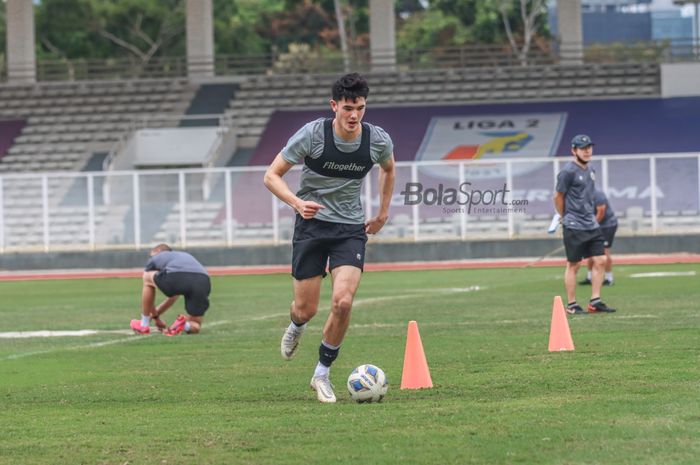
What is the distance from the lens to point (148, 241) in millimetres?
38656

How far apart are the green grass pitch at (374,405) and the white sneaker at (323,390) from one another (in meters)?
0.07

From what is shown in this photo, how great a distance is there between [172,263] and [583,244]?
4.96 metres

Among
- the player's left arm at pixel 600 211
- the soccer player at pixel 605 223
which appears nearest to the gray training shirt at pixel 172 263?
the soccer player at pixel 605 223

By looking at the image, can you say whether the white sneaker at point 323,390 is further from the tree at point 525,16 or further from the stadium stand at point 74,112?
the tree at point 525,16

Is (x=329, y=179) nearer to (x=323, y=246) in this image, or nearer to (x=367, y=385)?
(x=323, y=246)

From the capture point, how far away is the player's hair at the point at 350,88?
983 cm

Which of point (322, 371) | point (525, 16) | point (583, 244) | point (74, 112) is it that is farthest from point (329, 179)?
point (525, 16)

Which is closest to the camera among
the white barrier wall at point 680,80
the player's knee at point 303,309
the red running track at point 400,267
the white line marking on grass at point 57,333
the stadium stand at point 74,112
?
the player's knee at point 303,309

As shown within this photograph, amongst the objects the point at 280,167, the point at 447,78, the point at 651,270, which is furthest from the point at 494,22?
the point at 280,167

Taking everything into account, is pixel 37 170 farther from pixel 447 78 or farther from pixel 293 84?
pixel 447 78

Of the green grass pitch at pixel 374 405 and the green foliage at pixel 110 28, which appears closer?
the green grass pitch at pixel 374 405

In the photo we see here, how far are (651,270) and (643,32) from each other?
81.9 meters

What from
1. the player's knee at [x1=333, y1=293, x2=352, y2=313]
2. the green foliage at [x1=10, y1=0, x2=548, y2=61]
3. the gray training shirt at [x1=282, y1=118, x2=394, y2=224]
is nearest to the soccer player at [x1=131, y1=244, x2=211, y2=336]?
the gray training shirt at [x1=282, y1=118, x2=394, y2=224]

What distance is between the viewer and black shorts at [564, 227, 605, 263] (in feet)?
57.6
